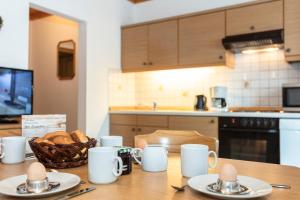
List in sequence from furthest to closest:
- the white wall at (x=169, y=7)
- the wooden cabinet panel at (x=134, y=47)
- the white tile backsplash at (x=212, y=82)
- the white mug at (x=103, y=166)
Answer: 1. the wooden cabinet panel at (x=134, y=47)
2. the white wall at (x=169, y=7)
3. the white tile backsplash at (x=212, y=82)
4. the white mug at (x=103, y=166)

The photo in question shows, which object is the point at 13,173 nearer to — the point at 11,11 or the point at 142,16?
the point at 11,11

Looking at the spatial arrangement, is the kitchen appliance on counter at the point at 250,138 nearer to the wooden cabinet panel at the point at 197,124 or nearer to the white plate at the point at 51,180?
the wooden cabinet panel at the point at 197,124

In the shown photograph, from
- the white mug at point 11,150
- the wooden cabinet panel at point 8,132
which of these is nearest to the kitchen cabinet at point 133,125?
the wooden cabinet panel at point 8,132

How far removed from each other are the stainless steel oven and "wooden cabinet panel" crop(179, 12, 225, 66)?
75 centimetres

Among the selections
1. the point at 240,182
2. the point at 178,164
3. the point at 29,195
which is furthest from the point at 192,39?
the point at 29,195

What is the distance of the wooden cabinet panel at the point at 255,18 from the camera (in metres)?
2.83

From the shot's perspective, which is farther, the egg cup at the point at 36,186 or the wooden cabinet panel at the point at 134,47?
the wooden cabinet panel at the point at 134,47

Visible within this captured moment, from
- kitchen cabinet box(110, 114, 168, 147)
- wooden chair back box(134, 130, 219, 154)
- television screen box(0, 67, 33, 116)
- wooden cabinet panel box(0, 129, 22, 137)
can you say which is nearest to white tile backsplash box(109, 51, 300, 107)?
kitchen cabinet box(110, 114, 168, 147)

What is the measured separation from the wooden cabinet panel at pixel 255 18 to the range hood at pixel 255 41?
4.3 inches

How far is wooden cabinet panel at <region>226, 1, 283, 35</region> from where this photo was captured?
283 cm

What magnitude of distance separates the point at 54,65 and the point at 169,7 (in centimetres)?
208

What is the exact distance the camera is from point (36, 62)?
482 centimetres

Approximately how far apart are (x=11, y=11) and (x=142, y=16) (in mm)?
1976

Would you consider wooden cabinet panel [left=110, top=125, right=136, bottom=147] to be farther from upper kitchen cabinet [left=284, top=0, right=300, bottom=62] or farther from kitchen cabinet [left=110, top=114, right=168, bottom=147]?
upper kitchen cabinet [left=284, top=0, right=300, bottom=62]
